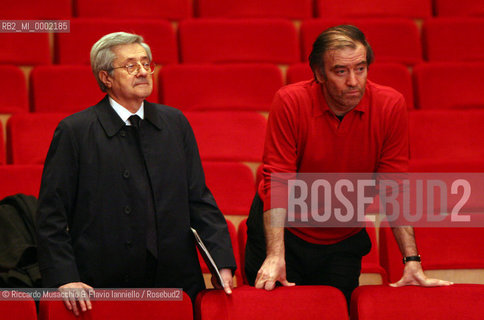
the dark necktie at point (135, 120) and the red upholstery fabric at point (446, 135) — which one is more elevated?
the dark necktie at point (135, 120)

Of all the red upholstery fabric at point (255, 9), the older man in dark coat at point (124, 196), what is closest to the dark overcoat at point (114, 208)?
the older man in dark coat at point (124, 196)

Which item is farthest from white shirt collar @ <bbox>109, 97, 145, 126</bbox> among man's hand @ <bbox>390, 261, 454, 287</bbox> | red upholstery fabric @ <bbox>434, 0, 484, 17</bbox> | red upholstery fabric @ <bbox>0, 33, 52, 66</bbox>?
red upholstery fabric @ <bbox>434, 0, 484, 17</bbox>

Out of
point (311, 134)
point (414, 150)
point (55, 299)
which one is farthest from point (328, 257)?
point (414, 150)

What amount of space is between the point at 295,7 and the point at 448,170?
0.44 meters

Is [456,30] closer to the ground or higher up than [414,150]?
higher up

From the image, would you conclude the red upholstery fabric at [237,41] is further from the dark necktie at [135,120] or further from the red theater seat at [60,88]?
the dark necktie at [135,120]

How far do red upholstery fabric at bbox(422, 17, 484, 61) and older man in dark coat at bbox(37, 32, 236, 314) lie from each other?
1.97ft

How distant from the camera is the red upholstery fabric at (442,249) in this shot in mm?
593

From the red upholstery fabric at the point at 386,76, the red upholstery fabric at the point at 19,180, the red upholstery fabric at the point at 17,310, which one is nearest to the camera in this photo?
the red upholstery fabric at the point at 17,310

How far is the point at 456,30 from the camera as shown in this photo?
0.97m

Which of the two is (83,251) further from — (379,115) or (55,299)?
(379,115)

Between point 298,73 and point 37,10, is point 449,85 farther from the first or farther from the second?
point 37,10

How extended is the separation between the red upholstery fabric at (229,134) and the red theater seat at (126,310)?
347 millimetres

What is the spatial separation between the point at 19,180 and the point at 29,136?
0.36 ft
